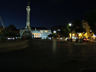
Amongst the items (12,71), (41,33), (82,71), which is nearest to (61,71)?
(82,71)

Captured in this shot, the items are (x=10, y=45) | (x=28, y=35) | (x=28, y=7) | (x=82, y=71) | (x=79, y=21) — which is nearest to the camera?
(x=82, y=71)

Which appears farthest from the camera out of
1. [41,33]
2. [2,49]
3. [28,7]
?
[41,33]

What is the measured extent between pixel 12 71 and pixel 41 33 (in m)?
151

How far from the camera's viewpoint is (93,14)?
3039 cm

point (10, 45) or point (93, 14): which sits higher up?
point (93, 14)

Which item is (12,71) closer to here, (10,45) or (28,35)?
(10,45)

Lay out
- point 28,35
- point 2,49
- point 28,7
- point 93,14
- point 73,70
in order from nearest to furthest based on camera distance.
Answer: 1. point 73,70
2. point 2,49
3. point 93,14
4. point 28,35
5. point 28,7

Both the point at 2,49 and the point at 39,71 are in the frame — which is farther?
the point at 2,49

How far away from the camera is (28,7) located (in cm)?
Result: 10362

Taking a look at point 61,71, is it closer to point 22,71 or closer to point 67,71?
point 67,71

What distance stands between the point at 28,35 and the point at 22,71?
88462 millimetres

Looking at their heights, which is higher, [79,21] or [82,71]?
[79,21]

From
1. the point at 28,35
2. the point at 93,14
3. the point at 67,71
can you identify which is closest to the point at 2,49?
the point at 67,71

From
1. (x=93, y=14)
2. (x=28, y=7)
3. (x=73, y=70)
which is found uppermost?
(x=28, y=7)
